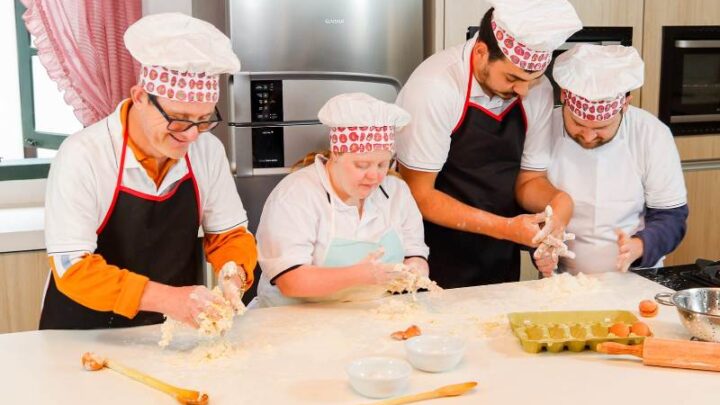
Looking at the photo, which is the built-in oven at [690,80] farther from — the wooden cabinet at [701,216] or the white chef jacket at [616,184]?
the white chef jacket at [616,184]

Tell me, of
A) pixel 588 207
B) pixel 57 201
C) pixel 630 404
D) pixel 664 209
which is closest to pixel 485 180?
pixel 588 207

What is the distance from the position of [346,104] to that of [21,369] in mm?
915

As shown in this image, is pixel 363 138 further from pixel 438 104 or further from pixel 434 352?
pixel 434 352

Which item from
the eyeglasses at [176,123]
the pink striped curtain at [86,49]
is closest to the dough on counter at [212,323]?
the eyeglasses at [176,123]

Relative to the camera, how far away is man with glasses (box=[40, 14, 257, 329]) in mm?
1647

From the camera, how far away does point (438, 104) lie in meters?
2.26

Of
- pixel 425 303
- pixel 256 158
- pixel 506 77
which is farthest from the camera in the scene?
pixel 256 158

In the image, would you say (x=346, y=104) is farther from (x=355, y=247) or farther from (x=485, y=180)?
(x=485, y=180)

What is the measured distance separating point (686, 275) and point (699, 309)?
38cm

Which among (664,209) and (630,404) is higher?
(664,209)

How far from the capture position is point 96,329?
183cm

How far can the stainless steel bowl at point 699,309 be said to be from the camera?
1.67 metres

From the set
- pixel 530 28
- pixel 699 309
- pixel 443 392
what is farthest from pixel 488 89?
pixel 443 392

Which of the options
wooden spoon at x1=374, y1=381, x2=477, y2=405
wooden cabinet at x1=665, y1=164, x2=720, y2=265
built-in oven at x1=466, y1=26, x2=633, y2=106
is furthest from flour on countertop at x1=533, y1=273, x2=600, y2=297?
wooden cabinet at x1=665, y1=164, x2=720, y2=265
